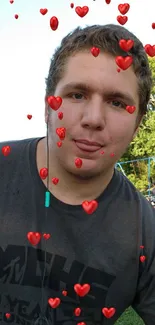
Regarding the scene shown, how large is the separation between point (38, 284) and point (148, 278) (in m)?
0.49

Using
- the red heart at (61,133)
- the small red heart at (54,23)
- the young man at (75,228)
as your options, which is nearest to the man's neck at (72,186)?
the young man at (75,228)

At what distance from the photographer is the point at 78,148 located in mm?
1694

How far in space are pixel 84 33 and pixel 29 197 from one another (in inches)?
30.2

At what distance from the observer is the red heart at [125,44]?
5.97ft

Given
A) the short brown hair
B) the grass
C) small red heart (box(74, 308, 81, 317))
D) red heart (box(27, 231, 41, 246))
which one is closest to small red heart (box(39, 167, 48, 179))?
red heart (box(27, 231, 41, 246))

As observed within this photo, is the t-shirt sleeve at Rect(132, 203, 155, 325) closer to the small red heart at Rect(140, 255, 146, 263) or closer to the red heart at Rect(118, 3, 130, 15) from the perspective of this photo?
the small red heart at Rect(140, 255, 146, 263)

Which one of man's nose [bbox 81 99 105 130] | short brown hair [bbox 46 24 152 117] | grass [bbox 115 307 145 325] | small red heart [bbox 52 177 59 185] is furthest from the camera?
grass [bbox 115 307 145 325]

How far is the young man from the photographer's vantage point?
1.85 m

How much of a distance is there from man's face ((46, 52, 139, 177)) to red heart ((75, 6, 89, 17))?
180 millimetres

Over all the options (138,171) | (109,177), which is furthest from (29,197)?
(138,171)

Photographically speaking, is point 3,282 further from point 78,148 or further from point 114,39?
point 114,39

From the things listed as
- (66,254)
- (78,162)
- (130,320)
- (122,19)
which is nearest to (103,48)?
(122,19)

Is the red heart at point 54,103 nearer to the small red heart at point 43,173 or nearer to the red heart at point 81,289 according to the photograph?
the small red heart at point 43,173

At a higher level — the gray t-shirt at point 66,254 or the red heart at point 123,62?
the red heart at point 123,62
